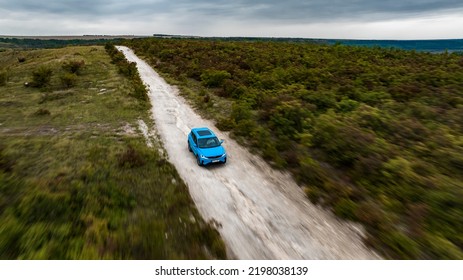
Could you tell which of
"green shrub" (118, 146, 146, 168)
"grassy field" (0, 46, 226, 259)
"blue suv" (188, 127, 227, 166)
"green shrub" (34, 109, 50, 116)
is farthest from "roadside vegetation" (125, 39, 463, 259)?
"green shrub" (34, 109, 50, 116)

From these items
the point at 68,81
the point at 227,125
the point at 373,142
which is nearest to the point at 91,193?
the point at 227,125

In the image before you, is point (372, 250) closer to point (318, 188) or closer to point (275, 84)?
point (318, 188)

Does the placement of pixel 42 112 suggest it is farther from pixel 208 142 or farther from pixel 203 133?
pixel 208 142

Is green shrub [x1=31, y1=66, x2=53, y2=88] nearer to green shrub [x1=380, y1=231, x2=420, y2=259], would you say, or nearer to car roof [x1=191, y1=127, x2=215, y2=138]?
car roof [x1=191, y1=127, x2=215, y2=138]

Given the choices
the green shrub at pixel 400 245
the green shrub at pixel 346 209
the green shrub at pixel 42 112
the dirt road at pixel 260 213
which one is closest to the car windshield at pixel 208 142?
the dirt road at pixel 260 213

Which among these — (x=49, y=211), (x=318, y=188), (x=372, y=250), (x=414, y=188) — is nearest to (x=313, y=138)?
(x=318, y=188)
